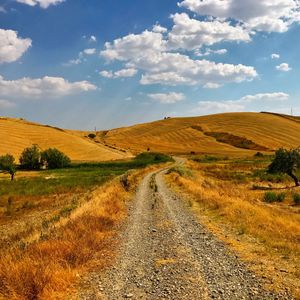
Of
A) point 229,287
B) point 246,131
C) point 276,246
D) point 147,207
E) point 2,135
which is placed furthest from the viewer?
point 246,131

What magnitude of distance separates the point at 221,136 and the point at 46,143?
234ft

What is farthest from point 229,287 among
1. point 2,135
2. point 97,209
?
point 2,135

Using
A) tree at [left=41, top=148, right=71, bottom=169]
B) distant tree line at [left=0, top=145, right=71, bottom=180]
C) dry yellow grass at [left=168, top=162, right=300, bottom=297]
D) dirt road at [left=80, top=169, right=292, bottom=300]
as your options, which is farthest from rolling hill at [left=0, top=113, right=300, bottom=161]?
dirt road at [left=80, top=169, right=292, bottom=300]

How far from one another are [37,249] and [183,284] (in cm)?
496

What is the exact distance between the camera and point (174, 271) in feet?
37.3

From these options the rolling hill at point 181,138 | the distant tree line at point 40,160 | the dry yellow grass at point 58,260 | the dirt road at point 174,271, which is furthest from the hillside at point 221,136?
the dry yellow grass at point 58,260

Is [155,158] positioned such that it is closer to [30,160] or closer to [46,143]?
[30,160]

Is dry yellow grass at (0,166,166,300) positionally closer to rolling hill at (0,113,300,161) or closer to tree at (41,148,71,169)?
tree at (41,148,71,169)

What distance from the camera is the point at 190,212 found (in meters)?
23.7

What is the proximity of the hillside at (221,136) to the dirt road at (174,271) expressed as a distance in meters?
119

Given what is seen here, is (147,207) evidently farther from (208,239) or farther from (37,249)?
(37,249)

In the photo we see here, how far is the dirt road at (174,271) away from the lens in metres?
9.63

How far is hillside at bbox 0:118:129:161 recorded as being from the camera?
129 meters

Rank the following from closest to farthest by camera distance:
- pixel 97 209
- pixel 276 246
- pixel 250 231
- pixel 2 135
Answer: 1. pixel 276 246
2. pixel 250 231
3. pixel 97 209
4. pixel 2 135
